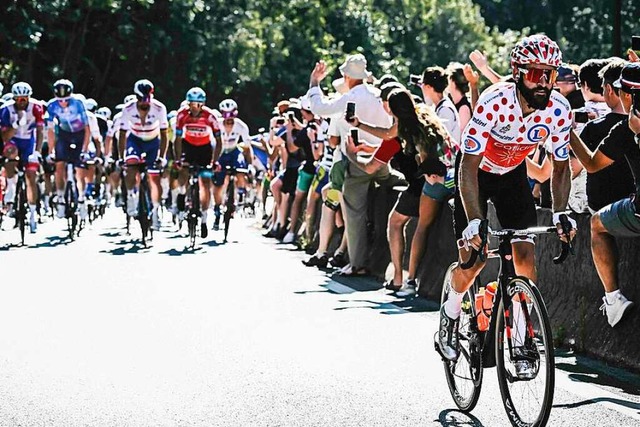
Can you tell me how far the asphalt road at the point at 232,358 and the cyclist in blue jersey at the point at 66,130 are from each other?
601 centimetres

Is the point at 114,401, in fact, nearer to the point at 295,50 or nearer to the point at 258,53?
the point at 258,53

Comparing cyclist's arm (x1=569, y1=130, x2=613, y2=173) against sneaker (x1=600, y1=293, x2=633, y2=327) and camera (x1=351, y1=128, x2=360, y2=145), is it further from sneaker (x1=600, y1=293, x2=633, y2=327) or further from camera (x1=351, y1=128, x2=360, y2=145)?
camera (x1=351, y1=128, x2=360, y2=145)

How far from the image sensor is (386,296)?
1305 centimetres

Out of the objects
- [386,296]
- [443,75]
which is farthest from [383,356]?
[443,75]

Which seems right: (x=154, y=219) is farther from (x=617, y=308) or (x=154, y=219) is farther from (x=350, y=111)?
(x=617, y=308)

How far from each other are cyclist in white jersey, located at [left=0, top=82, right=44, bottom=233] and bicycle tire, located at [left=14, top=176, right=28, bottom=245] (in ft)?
1.36

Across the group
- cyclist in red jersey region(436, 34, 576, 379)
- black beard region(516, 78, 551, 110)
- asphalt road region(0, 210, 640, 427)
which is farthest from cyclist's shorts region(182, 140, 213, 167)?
black beard region(516, 78, 551, 110)

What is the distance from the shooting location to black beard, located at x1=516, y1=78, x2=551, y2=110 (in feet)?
23.6

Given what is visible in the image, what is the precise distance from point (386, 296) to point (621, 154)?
14.3ft

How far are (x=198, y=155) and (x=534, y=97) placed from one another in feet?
44.3

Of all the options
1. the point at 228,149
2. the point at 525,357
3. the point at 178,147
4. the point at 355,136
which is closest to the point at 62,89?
the point at 178,147

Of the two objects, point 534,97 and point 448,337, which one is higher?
point 534,97

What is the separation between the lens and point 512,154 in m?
7.66

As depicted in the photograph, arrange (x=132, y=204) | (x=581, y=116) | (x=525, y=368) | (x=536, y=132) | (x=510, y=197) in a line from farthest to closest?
(x=132, y=204) < (x=581, y=116) < (x=510, y=197) < (x=536, y=132) < (x=525, y=368)
